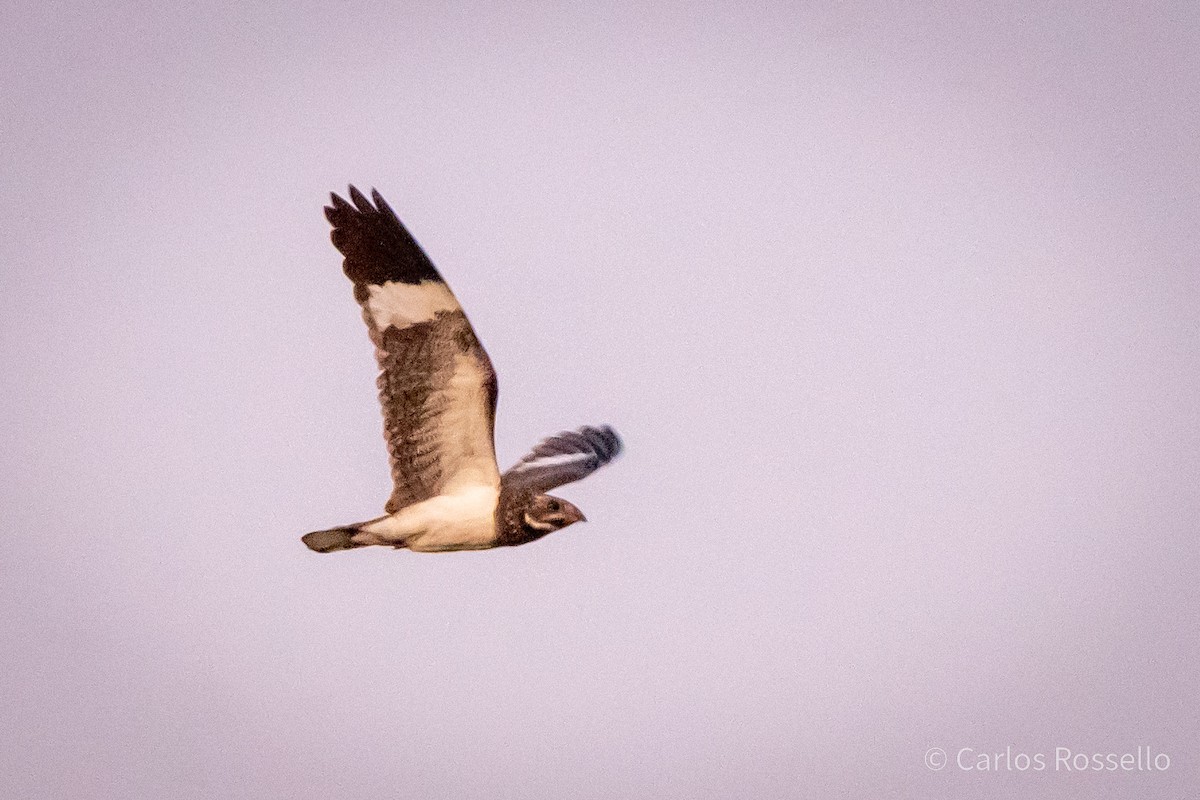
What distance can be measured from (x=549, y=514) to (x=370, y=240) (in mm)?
1653

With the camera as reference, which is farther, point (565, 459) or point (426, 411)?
point (565, 459)

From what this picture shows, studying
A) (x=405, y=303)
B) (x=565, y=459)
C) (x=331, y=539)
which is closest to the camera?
(x=405, y=303)

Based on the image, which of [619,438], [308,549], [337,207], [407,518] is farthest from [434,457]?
[619,438]

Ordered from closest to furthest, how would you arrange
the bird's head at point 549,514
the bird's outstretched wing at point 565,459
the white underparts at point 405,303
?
1. the white underparts at point 405,303
2. the bird's head at point 549,514
3. the bird's outstretched wing at point 565,459

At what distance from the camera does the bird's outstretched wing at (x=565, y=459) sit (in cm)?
804

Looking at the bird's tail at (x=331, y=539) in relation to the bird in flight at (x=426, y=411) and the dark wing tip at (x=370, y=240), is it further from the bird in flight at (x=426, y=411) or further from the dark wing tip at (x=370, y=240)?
Answer: the dark wing tip at (x=370, y=240)

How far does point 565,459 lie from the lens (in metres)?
8.57

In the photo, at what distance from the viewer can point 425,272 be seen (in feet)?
23.1

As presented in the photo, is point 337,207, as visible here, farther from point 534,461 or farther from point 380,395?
point 534,461

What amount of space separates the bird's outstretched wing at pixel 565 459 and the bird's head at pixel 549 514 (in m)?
0.43

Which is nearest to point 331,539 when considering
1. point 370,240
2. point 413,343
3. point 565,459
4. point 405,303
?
point 413,343

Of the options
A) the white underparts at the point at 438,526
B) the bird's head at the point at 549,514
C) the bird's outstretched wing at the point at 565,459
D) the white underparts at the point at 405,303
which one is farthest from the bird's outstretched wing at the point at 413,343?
the bird's outstretched wing at the point at 565,459

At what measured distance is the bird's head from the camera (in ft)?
23.5

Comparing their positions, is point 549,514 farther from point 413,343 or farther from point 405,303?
point 405,303
